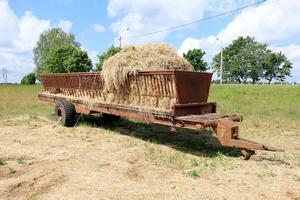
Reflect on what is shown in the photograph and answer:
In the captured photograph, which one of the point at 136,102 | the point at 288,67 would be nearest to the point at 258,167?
the point at 136,102

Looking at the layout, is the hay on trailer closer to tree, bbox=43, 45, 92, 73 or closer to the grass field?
the grass field

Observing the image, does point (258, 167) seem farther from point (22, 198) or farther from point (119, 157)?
point (22, 198)

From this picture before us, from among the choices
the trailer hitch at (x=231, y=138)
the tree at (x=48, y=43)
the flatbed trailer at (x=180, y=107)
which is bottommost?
the trailer hitch at (x=231, y=138)

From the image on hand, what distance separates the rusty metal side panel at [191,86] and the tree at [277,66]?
6073 cm

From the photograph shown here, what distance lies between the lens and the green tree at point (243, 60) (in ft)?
224

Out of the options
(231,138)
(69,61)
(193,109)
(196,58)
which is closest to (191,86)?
(193,109)

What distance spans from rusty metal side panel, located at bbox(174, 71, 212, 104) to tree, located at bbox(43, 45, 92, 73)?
5084 centimetres

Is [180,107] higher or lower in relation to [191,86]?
lower

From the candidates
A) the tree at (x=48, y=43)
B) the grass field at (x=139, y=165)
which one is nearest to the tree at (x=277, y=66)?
the tree at (x=48, y=43)

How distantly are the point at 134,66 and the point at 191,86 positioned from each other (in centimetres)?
153

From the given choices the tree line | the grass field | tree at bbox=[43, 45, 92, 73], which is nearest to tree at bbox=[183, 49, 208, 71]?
the tree line

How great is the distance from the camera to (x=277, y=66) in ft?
219

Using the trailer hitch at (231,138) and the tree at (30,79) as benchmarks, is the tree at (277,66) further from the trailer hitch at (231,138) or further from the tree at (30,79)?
the trailer hitch at (231,138)

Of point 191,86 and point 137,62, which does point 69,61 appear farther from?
point 191,86
